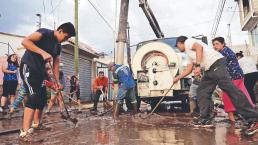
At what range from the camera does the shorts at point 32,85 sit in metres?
4.52

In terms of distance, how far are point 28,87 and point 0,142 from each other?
84 cm

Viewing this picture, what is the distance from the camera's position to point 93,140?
432cm

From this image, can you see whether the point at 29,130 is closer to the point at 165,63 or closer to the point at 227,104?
the point at 227,104

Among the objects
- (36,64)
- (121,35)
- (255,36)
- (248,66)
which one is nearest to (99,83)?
(121,35)

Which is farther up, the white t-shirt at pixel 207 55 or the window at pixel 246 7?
the window at pixel 246 7

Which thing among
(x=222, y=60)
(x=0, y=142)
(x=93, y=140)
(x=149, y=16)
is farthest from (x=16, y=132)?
(x=149, y=16)

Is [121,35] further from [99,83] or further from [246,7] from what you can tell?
[246,7]

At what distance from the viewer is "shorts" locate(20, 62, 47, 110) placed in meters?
4.52

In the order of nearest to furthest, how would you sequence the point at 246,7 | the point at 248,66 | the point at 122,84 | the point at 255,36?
the point at 248,66 < the point at 122,84 < the point at 255,36 < the point at 246,7

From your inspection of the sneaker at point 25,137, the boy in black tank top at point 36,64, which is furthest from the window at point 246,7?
the sneaker at point 25,137

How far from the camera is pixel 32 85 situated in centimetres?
456

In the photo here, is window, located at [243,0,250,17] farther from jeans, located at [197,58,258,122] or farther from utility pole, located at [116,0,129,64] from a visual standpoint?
jeans, located at [197,58,258,122]

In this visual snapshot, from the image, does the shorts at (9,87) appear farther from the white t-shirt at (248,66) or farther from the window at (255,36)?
the window at (255,36)

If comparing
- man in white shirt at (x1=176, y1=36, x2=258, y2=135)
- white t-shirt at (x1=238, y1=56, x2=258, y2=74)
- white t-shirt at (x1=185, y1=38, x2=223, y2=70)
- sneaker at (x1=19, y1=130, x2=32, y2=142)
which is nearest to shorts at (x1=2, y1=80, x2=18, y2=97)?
sneaker at (x1=19, y1=130, x2=32, y2=142)
